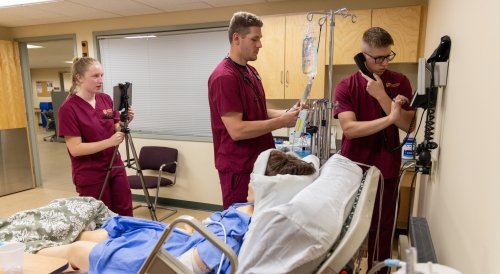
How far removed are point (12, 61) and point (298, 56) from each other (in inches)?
148

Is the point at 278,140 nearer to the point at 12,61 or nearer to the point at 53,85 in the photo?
the point at 12,61

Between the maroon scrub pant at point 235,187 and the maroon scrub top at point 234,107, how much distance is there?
0.03 meters

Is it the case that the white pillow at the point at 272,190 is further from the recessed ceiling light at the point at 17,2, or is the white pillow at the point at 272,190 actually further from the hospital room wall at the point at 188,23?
the recessed ceiling light at the point at 17,2

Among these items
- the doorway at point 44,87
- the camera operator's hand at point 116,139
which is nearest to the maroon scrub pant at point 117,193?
the camera operator's hand at point 116,139

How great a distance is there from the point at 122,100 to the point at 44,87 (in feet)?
37.4

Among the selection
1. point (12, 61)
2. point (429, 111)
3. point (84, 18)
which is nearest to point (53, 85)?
point (12, 61)

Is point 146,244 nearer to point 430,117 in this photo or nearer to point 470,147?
point 470,147

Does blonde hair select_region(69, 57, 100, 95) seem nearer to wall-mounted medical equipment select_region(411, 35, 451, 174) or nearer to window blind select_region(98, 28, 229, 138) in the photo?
window blind select_region(98, 28, 229, 138)


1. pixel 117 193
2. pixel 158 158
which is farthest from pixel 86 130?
pixel 158 158

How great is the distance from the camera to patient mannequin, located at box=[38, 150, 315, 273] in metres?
1.24

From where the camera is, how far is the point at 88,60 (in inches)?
89.0

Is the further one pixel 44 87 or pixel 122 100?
pixel 44 87

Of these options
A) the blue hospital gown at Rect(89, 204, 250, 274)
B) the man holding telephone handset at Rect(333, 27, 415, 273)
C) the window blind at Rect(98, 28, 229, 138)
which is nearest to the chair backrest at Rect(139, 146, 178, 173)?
the window blind at Rect(98, 28, 229, 138)

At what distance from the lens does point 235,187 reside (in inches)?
74.0
